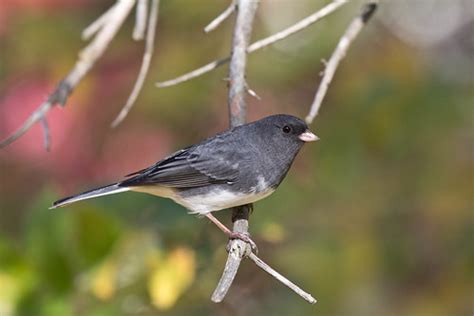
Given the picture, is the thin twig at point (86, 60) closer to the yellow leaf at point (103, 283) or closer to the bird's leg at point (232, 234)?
the yellow leaf at point (103, 283)

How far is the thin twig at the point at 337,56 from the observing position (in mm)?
1944

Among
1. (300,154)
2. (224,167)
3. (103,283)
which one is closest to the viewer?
(103,283)

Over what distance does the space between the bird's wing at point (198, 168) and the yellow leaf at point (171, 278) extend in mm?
326

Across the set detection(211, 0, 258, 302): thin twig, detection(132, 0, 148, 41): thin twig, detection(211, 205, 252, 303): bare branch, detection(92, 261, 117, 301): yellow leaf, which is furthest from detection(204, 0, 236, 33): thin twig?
detection(92, 261, 117, 301): yellow leaf

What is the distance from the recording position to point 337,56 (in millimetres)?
2059

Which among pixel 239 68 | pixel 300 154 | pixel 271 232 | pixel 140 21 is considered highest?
pixel 140 21

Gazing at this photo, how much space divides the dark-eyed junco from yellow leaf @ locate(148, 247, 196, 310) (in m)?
0.22

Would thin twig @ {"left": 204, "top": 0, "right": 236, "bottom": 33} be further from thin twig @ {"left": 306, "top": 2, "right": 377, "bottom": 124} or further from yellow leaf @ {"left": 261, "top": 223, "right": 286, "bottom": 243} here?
yellow leaf @ {"left": 261, "top": 223, "right": 286, "bottom": 243}

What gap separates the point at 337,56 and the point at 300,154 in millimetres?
931

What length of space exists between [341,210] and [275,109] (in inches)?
24.3

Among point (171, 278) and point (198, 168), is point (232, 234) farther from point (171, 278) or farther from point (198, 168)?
point (198, 168)

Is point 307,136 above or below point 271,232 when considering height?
above

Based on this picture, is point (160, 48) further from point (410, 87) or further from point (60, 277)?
point (60, 277)

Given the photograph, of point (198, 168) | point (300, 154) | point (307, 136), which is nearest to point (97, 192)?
point (198, 168)
